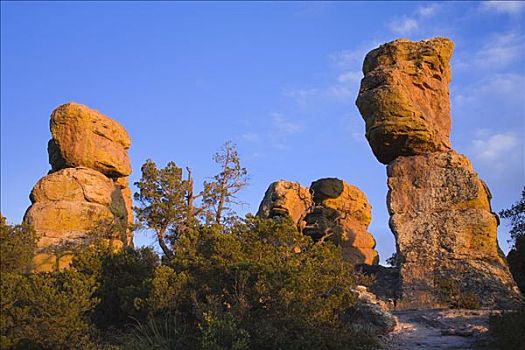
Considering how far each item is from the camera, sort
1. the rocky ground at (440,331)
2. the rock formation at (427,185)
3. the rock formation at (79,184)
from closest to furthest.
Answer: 1. the rocky ground at (440,331)
2. the rock formation at (427,185)
3. the rock formation at (79,184)

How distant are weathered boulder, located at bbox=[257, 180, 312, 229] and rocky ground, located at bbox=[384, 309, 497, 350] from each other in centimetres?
1238

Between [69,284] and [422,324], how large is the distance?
8656mm

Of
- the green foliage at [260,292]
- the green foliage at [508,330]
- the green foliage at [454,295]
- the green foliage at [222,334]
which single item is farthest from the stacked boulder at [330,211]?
the green foliage at [222,334]

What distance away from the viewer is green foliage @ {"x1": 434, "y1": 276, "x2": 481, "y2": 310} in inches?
712

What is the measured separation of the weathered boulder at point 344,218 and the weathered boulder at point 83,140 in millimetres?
10519

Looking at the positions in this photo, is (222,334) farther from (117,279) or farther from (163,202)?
(163,202)

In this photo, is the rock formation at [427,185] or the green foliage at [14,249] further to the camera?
the rock formation at [427,185]

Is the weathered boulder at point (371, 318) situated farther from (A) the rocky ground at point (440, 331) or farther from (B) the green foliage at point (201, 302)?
(B) the green foliage at point (201, 302)

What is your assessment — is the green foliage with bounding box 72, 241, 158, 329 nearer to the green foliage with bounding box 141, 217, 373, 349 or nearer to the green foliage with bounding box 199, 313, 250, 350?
the green foliage with bounding box 141, 217, 373, 349

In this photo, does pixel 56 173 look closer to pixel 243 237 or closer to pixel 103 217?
pixel 103 217

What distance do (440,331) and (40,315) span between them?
903 centimetres

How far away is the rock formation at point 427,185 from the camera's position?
19.3m

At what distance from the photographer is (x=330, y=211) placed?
3091 cm

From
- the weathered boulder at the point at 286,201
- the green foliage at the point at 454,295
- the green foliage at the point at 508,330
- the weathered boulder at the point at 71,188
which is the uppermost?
the weathered boulder at the point at 286,201
